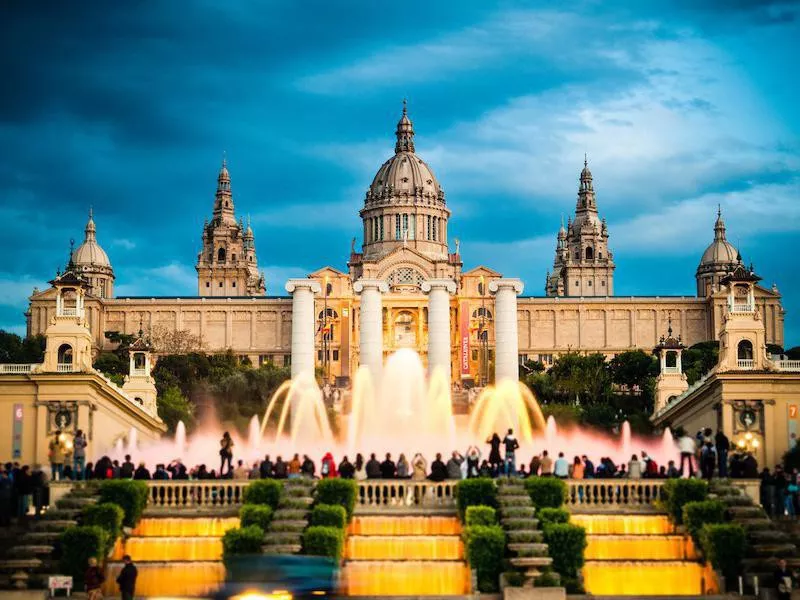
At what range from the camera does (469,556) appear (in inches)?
1812

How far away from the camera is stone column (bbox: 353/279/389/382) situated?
124m

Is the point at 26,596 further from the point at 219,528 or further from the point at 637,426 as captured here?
the point at 637,426

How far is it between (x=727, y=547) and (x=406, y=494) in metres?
10.4

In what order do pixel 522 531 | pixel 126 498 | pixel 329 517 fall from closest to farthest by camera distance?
pixel 522 531 → pixel 329 517 → pixel 126 498

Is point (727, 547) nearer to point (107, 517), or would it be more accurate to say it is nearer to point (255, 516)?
point (255, 516)

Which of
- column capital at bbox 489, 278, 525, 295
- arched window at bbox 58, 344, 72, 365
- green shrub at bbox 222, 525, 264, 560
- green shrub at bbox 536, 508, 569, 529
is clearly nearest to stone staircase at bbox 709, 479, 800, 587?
green shrub at bbox 536, 508, 569, 529

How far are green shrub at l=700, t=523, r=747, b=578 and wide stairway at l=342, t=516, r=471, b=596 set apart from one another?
22.0 feet

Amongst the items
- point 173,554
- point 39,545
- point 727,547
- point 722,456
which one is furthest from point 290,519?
point 722,456

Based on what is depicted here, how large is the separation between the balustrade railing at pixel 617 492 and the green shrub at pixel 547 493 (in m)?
1.32

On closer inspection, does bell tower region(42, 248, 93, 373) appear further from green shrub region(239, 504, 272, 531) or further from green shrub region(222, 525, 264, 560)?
green shrub region(222, 525, 264, 560)

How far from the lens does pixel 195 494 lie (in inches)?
2029

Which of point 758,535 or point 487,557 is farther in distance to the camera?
point 758,535

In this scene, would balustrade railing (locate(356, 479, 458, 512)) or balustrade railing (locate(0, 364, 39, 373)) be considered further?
balustrade railing (locate(0, 364, 39, 373))

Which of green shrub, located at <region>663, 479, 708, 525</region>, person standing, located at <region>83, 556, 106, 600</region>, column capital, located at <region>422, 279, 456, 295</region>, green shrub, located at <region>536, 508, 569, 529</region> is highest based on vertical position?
column capital, located at <region>422, 279, 456, 295</region>
